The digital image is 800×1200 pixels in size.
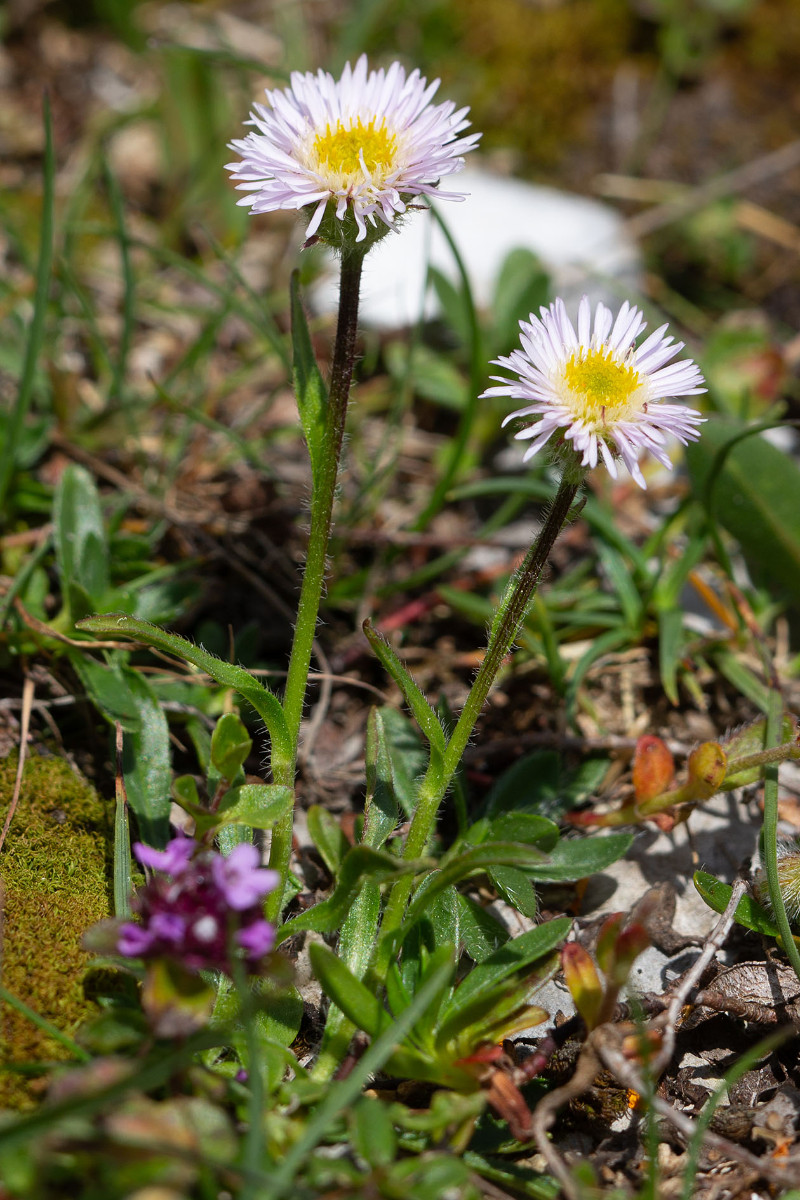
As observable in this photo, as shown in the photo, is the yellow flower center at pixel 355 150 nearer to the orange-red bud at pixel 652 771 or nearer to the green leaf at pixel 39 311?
the green leaf at pixel 39 311

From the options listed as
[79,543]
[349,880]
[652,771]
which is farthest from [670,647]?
[79,543]

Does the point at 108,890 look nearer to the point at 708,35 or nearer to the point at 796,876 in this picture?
the point at 796,876

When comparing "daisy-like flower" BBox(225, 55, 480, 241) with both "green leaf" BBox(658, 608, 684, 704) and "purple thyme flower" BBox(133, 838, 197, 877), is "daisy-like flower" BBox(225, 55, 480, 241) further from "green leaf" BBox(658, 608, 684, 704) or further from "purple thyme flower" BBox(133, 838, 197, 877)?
"green leaf" BBox(658, 608, 684, 704)

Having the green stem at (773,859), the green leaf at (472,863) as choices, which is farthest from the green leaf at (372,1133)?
the green stem at (773,859)

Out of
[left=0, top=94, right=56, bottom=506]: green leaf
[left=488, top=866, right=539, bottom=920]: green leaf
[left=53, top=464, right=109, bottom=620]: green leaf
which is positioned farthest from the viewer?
[left=0, top=94, right=56, bottom=506]: green leaf

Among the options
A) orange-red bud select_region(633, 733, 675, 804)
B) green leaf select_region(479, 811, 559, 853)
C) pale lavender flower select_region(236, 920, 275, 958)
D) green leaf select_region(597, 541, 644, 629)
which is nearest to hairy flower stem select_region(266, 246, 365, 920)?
pale lavender flower select_region(236, 920, 275, 958)

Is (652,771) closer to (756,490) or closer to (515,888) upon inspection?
(515,888)
